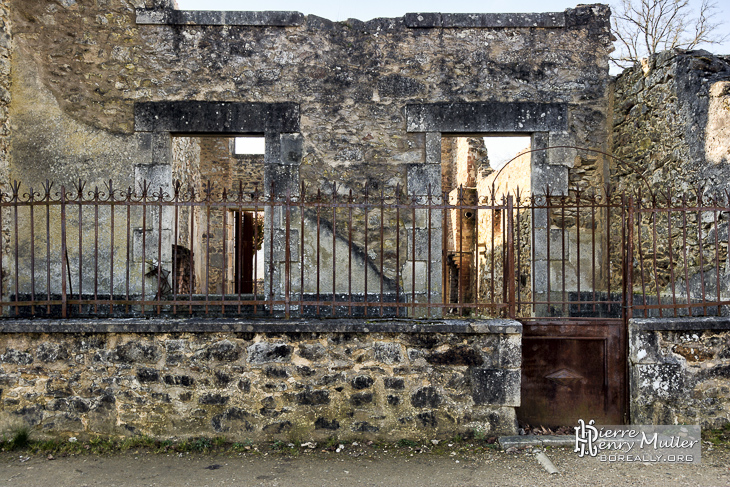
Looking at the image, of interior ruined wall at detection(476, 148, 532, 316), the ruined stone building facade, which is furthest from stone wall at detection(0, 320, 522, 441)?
the ruined stone building facade

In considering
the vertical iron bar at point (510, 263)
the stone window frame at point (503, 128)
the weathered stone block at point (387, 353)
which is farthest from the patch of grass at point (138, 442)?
the stone window frame at point (503, 128)

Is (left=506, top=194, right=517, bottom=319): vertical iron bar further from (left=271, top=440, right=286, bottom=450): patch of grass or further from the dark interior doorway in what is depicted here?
the dark interior doorway

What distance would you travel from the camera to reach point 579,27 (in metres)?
5.98

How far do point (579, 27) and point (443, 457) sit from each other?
16.4 feet

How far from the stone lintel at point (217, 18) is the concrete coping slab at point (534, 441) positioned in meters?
4.76

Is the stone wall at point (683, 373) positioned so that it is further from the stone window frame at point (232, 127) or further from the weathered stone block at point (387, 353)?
the stone window frame at point (232, 127)

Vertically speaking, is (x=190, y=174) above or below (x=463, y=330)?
above

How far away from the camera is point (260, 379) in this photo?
359 cm

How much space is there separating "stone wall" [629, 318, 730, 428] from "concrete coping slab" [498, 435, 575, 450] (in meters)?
0.58

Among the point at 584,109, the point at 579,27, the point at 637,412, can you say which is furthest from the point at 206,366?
the point at 579,27

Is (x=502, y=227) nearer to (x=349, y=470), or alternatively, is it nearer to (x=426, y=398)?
(x=426, y=398)

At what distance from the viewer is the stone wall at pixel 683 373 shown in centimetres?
365

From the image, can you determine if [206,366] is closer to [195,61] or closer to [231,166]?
[195,61]

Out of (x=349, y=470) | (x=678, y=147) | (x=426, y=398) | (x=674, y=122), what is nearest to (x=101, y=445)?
(x=349, y=470)
